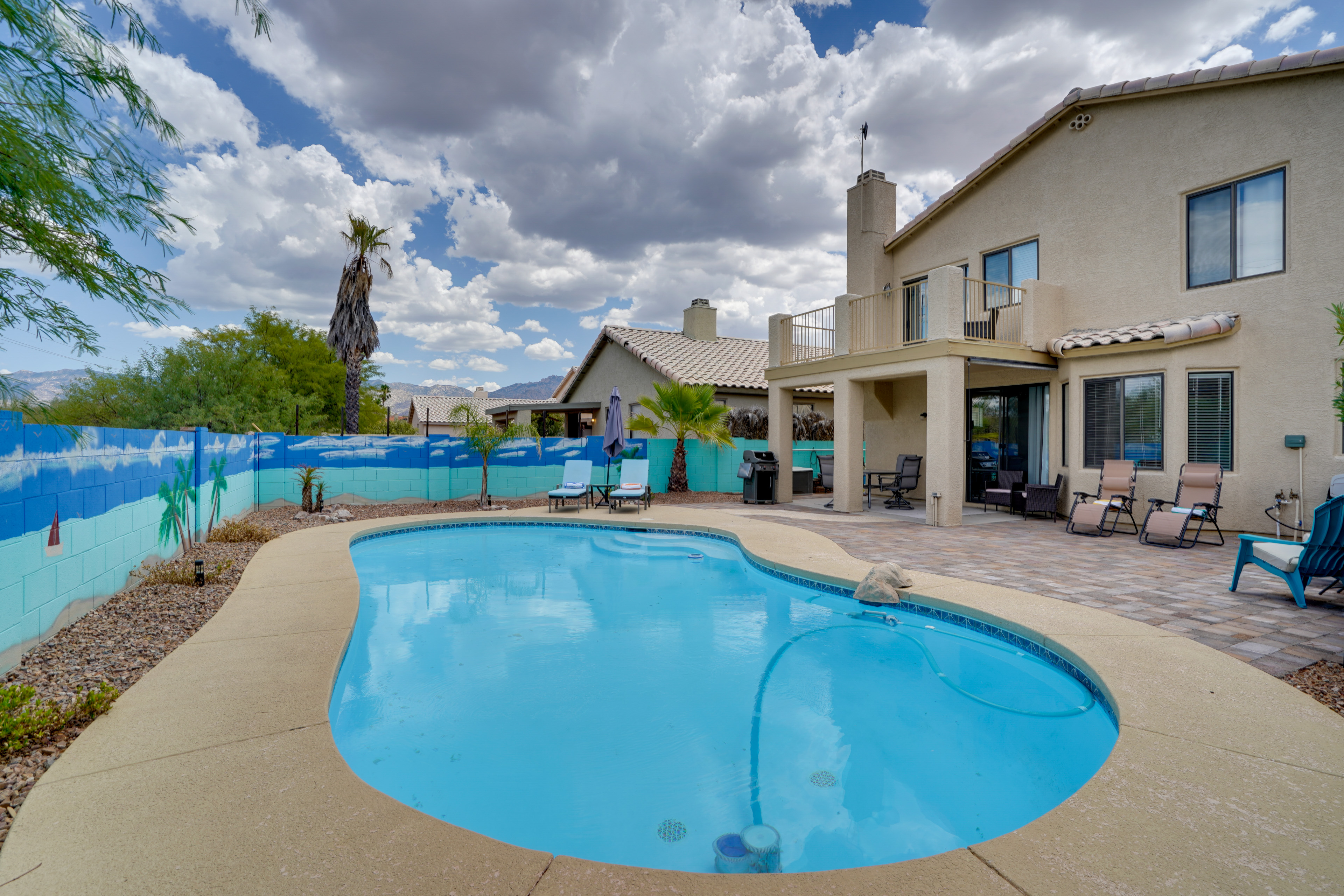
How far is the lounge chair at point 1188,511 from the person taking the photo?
834cm

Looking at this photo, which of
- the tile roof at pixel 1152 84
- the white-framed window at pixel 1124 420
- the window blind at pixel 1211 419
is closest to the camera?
the tile roof at pixel 1152 84

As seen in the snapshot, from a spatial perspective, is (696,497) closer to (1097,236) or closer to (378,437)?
(378,437)

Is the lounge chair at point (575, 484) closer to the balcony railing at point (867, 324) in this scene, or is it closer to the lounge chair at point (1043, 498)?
the balcony railing at point (867, 324)

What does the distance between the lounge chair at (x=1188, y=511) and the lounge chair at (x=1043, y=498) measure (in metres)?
1.49

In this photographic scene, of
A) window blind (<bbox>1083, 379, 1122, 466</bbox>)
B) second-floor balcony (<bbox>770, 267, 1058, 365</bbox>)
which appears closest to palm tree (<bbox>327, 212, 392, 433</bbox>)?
second-floor balcony (<bbox>770, 267, 1058, 365</bbox>)

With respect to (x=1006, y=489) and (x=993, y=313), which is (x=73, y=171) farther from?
(x=1006, y=489)

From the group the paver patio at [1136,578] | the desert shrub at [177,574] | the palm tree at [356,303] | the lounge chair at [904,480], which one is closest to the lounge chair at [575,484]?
the paver patio at [1136,578]

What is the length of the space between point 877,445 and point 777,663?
1131 centimetres

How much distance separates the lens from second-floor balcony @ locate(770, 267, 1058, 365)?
34.3ft

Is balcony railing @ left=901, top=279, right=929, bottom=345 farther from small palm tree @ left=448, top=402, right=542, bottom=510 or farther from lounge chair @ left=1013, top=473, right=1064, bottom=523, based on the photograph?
small palm tree @ left=448, top=402, right=542, bottom=510

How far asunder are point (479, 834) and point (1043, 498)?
11.3 metres

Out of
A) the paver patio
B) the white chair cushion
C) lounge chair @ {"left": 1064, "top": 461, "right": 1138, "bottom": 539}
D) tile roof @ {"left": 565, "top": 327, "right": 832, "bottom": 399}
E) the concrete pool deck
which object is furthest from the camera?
tile roof @ {"left": 565, "top": 327, "right": 832, "bottom": 399}

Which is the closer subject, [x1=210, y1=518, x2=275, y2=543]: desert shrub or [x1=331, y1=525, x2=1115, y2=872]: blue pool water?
[x1=331, y1=525, x2=1115, y2=872]: blue pool water

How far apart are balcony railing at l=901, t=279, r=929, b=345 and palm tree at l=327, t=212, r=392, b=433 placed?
16558 mm
